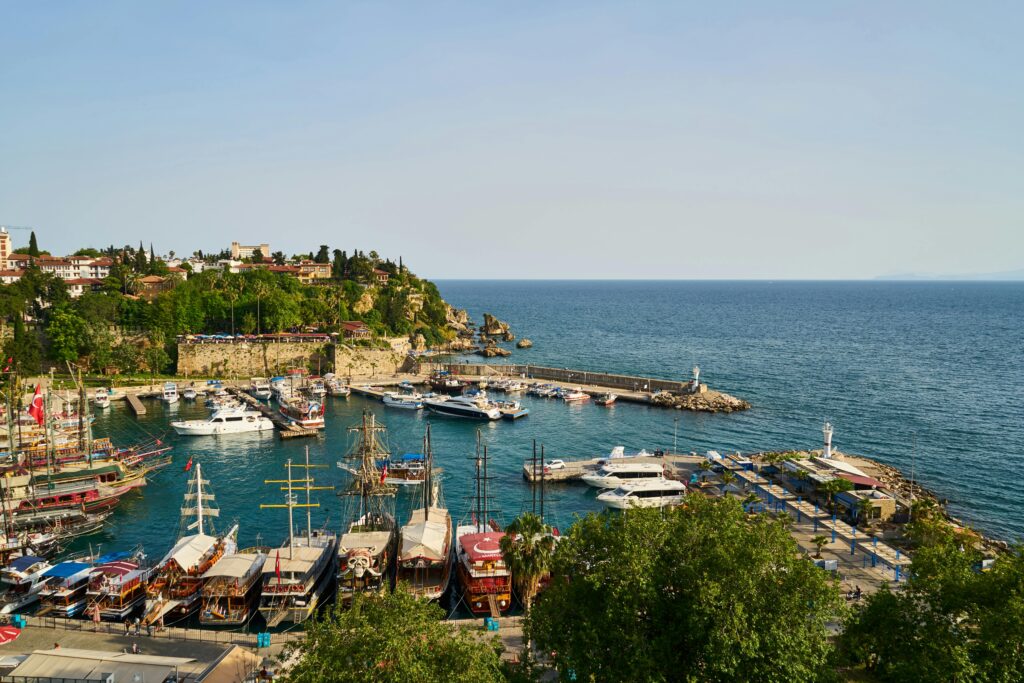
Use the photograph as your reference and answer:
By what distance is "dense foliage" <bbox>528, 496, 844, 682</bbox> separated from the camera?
19.5 meters

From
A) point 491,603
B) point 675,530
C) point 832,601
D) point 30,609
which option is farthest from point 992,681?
point 30,609

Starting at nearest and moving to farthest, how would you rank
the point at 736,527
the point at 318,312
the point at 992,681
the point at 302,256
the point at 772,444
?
the point at 992,681, the point at 736,527, the point at 772,444, the point at 318,312, the point at 302,256

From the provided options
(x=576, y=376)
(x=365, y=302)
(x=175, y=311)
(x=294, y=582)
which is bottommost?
(x=294, y=582)

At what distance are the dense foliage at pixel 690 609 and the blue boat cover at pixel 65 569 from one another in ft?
88.6

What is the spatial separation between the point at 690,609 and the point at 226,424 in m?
61.9

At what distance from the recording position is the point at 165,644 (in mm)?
29406

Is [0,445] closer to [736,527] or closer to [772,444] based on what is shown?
[736,527]

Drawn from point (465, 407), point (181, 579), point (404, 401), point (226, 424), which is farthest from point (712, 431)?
point (181, 579)

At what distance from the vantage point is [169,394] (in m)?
82.9

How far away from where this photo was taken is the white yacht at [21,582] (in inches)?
1346

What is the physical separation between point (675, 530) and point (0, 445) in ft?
210

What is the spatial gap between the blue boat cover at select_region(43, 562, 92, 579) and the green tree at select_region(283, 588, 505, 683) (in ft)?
72.2

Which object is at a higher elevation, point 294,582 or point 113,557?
point 294,582

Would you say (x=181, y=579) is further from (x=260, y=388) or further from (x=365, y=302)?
(x=365, y=302)
